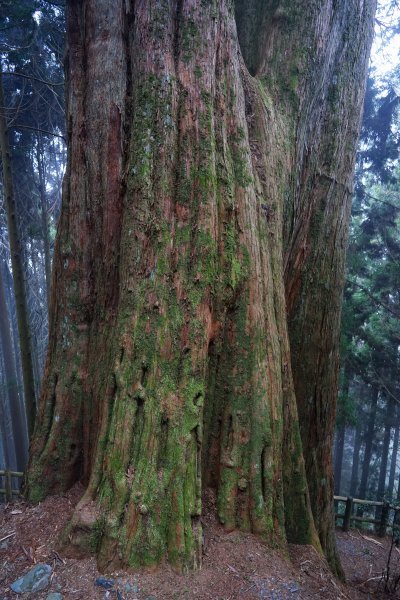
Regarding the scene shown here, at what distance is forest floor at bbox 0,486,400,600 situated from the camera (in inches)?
94.0

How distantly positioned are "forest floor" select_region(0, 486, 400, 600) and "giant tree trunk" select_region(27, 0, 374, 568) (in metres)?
0.11

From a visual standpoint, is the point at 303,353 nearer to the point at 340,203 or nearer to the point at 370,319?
the point at 340,203

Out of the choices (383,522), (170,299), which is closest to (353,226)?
(383,522)

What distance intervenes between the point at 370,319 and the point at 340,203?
40.4 ft

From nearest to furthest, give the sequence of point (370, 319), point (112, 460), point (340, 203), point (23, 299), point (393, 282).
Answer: point (112, 460), point (340, 203), point (23, 299), point (393, 282), point (370, 319)

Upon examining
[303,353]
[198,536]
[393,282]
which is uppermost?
[393,282]

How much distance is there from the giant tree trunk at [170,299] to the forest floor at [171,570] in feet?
0.36

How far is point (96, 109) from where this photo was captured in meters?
3.68

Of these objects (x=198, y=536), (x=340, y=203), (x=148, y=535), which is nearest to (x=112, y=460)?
(x=148, y=535)

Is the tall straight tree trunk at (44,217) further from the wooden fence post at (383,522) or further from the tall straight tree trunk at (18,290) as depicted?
the wooden fence post at (383,522)

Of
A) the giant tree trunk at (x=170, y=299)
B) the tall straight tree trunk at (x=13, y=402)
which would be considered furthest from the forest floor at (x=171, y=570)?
the tall straight tree trunk at (x=13, y=402)

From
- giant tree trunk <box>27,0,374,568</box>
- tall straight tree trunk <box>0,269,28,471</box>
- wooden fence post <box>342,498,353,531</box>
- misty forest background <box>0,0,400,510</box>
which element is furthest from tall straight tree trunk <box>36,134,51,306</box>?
wooden fence post <box>342,498,353,531</box>

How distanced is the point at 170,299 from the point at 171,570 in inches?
65.7

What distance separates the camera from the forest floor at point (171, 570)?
2.39 m
